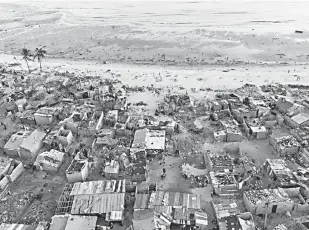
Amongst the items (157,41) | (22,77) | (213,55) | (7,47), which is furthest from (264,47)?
(7,47)

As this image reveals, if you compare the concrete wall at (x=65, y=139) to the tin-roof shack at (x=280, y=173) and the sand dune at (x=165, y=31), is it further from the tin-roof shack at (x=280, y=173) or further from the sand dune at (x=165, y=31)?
the sand dune at (x=165, y=31)

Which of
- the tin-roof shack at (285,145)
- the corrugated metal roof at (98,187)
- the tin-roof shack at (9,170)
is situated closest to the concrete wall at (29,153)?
the tin-roof shack at (9,170)

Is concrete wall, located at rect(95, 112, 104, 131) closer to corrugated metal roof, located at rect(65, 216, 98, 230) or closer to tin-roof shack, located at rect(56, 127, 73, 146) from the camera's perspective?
tin-roof shack, located at rect(56, 127, 73, 146)

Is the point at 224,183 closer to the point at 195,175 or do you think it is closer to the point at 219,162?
the point at 219,162

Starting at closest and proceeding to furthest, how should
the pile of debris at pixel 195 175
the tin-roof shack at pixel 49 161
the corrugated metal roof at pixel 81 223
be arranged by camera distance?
1. the corrugated metal roof at pixel 81 223
2. the pile of debris at pixel 195 175
3. the tin-roof shack at pixel 49 161

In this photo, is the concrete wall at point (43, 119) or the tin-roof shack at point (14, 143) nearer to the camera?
the tin-roof shack at point (14, 143)

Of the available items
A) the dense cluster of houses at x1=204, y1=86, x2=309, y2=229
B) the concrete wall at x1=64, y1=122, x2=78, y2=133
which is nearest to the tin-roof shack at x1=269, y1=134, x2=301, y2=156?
the dense cluster of houses at x1=204, y1=86, x2=309, y2=229

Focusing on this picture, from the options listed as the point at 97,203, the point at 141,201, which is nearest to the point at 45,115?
the point at 97,203
